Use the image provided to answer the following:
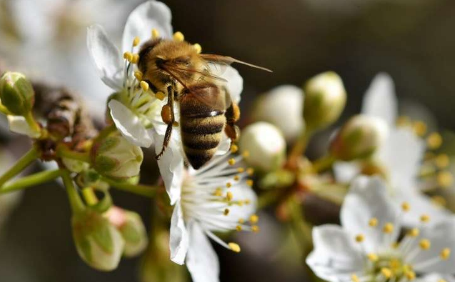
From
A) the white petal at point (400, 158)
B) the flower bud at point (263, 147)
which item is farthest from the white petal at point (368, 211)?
the white petal at point (400, 158)

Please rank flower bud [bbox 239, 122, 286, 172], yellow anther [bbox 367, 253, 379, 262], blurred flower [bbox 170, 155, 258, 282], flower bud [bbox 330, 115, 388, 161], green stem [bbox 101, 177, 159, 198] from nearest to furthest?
green stem [bbox 101, 177, 159, 198], blurred flower [bbox 170, 155, 258, 282], yellow anther [bbox 367, 253, 379, 262], flower bud [bbox 239, 122, 286, 172], flower bud [bbox 330, 115, 388, 161]

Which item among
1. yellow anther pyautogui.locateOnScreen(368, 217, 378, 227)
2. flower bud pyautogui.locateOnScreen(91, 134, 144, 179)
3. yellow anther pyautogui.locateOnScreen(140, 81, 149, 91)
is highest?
yellow anther pyautogui.locateOnScreen(140, 81, 149, 91)

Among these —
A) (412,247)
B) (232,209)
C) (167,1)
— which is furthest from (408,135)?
(167,1)

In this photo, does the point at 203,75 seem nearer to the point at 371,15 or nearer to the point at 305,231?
the point at 305,231

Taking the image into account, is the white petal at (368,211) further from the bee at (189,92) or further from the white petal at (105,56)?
the white petal at (105,56)

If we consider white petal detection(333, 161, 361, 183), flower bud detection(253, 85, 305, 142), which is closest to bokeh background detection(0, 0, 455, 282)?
flower bud detection(253, 85, 305, 142)

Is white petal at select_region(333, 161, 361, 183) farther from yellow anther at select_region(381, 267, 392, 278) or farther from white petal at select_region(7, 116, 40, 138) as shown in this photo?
white petal at select_region(7, 116, 40, 138)
